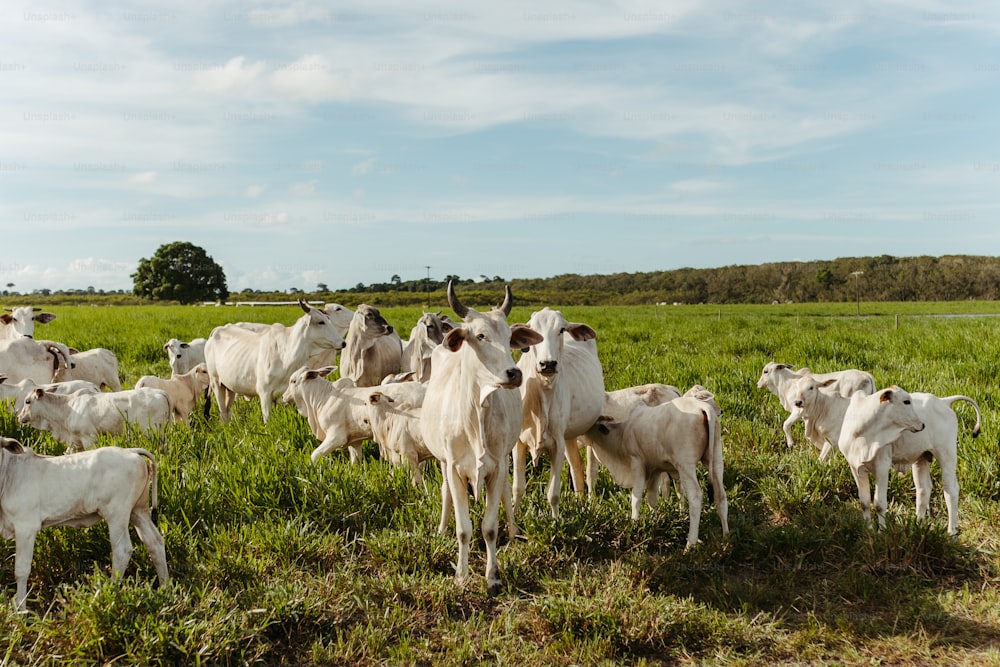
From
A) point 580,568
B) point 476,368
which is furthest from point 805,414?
point 476,368

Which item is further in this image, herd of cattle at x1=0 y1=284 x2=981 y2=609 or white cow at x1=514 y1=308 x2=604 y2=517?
white cow at x1=514 y1=308 x2=604 y2=517

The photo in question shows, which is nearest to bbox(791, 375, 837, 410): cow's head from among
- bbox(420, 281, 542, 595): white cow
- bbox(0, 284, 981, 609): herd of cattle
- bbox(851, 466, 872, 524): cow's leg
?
bbox(0, 284, 981, 609): herd of cattle

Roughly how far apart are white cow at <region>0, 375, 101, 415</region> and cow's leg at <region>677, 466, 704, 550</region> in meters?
6.64

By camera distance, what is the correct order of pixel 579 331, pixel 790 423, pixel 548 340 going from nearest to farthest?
pixel 548 340 → pixel 579 331 → pixel 790 423

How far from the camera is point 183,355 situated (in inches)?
542

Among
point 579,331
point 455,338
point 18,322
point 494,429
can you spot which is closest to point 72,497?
point 455,338

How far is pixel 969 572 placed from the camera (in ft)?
18.1

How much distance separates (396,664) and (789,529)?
11.2 ft

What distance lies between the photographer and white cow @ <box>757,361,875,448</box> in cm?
811

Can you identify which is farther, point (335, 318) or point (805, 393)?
point (335, 318)

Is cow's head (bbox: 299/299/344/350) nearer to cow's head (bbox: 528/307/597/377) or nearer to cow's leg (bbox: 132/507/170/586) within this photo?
cow's head (bbox: 528/307/597/377)

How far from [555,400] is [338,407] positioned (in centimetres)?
290

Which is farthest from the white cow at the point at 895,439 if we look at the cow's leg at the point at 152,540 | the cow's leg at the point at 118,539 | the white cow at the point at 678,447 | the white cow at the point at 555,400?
the cow's leg at the point at 118,539

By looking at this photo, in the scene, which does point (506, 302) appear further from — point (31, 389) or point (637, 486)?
point (31, 389)
